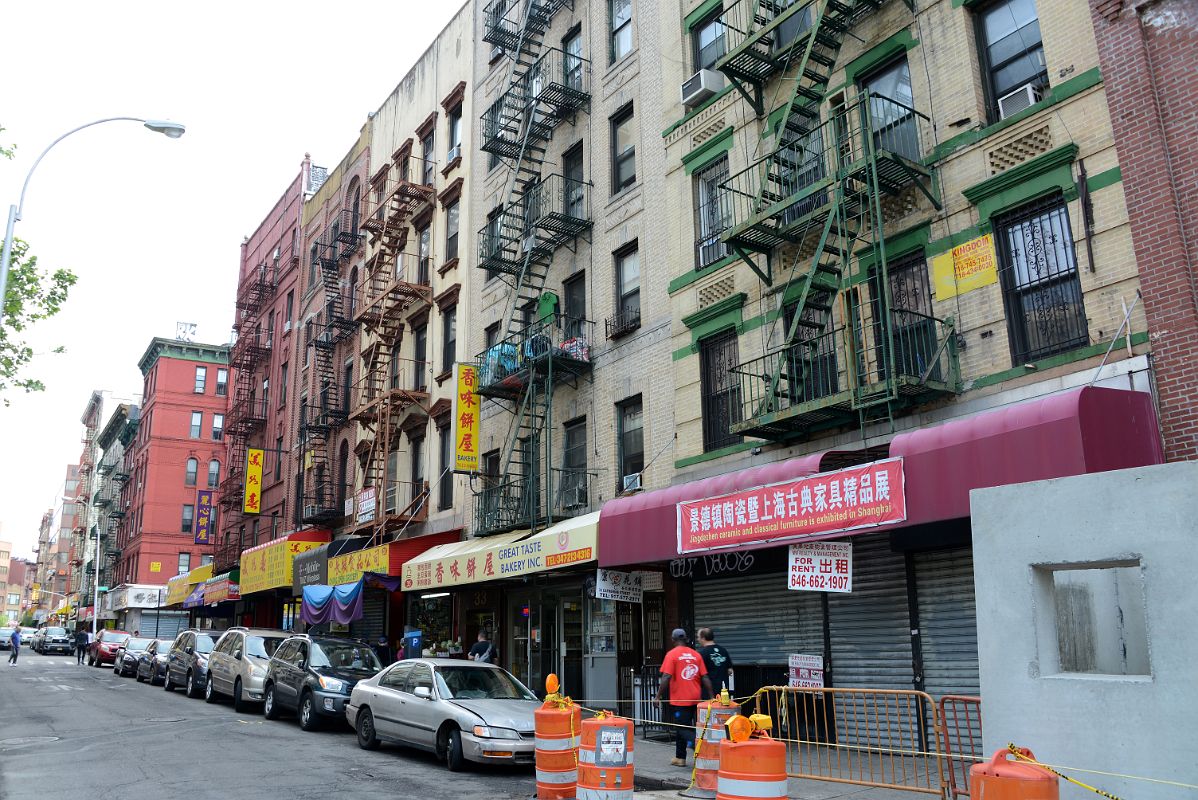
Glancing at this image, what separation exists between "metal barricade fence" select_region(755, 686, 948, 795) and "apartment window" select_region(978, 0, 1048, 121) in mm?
8133

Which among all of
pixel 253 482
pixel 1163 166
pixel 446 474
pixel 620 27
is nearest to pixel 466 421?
pixel 446 474

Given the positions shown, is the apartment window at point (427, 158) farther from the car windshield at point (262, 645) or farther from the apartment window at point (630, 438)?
the car windshield at point (262, 645)

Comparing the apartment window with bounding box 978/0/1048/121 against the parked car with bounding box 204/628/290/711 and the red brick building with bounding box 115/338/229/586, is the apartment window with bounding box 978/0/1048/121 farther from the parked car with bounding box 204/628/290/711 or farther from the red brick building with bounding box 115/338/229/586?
the red brick building with bounding box 115/338/229/586

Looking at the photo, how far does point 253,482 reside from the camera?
41.4 metres

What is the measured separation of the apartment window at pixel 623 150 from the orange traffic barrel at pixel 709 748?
43.3ft

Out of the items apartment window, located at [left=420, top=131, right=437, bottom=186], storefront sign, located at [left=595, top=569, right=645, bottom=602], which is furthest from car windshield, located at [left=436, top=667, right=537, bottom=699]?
apartment window, located at [left=420, top=131, right=437, bottom=186]

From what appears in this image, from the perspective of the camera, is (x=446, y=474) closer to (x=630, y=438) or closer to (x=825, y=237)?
(x=630, y=438)

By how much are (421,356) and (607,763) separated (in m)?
21.9

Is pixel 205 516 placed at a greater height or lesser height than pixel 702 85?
lesser

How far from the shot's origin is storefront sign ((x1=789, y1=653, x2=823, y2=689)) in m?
14.5

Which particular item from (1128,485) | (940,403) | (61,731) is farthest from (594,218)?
(1128,485)

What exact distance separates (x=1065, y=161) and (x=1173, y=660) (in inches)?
298

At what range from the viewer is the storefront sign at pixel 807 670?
47.7 feet

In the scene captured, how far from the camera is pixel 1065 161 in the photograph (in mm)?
→ 12047
